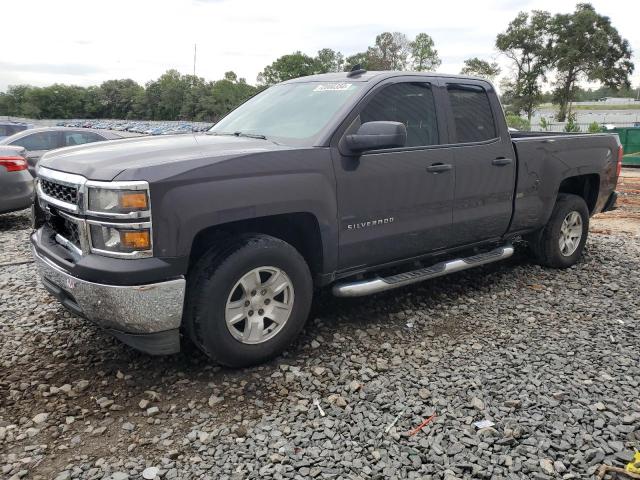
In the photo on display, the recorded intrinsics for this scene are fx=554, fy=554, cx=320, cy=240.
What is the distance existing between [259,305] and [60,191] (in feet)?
4.61

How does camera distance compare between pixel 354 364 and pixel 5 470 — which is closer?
pixel 5 470

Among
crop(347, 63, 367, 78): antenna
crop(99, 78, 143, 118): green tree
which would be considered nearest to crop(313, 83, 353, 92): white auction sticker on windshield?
crop(347, 63, 367, 78): antenna

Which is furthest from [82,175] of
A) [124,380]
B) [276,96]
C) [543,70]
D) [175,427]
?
[543,70]

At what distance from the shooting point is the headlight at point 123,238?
2.96 metres

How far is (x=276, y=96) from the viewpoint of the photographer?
471 cm

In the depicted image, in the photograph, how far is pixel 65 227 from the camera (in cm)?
349

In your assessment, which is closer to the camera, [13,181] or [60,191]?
[60,191]

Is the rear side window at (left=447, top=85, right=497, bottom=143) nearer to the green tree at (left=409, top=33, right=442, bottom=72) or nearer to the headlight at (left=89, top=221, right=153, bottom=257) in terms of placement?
the headlight at (left=89, top=221, right=153, bottom=257)

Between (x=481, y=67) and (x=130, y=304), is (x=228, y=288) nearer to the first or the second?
(x=130, y=304)

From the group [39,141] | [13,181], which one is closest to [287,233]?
[13,181]

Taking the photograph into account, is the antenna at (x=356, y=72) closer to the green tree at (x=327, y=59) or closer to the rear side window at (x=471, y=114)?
the rear side window at (x=471, y=114)

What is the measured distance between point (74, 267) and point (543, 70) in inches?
2435

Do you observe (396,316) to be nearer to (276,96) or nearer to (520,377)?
(520,377)

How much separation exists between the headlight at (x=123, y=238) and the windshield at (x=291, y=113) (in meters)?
1.29
